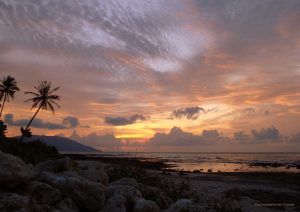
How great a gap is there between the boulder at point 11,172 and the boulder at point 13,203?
0.36m

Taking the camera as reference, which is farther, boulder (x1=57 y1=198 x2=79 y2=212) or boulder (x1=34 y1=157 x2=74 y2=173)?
boulder (x1=34 y1=157 x2=74 y2=173)

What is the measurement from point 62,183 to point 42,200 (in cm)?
98

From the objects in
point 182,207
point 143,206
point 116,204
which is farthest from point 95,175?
point 182,207

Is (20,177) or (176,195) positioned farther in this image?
(176,195)

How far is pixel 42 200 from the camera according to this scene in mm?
8117

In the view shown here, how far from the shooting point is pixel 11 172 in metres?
7.79

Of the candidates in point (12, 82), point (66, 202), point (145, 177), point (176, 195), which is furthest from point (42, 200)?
point (12, 82)

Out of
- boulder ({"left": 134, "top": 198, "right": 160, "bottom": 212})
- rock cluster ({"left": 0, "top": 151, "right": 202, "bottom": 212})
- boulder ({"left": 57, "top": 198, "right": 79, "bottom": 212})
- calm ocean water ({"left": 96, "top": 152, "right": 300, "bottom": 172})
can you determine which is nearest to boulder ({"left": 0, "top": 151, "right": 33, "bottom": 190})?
rock cluster ({"left": 0, "top": 151, "right": 202, "bottom": 212})

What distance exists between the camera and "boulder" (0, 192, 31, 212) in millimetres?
7129

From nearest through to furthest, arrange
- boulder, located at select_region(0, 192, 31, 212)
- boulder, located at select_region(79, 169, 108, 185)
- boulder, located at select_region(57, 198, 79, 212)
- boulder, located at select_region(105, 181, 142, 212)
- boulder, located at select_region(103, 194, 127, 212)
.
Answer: boulder, located at select_region(0, 192, 31, 212)
boulder, located at select_region(57, 198, 79, 212)
boulder, located at select_region(103, 194, 127, 212)
boulder, located at select_region(105, 181, 142, 212)
boulder, located at select_region(79, 169, 108, 185)

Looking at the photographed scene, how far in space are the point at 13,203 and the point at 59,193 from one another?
4.61 feet

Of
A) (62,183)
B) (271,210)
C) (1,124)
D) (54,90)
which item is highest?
(54,90)

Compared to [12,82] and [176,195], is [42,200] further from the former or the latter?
[12,82]

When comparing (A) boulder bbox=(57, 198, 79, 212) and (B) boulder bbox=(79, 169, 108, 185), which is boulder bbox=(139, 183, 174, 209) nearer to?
(B) boulder bbox=(79, 169, 108, 185)
